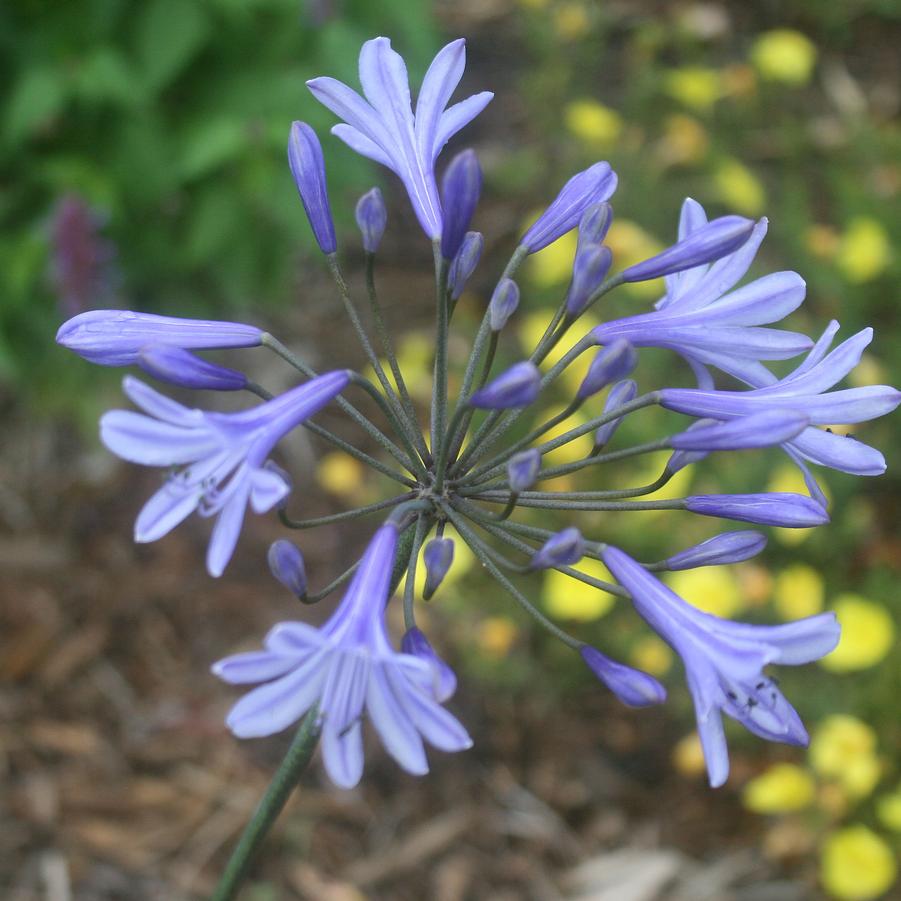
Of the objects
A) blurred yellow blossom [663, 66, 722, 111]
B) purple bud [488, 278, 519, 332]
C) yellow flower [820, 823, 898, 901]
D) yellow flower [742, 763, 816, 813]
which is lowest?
yellow flower [820, 823, 898, 901]

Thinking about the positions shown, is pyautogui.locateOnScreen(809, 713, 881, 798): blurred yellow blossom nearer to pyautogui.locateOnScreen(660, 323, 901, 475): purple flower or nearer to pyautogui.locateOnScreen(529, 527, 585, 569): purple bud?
pyautogui.locateOnScreen(660, 323, 901, 475): purple flower

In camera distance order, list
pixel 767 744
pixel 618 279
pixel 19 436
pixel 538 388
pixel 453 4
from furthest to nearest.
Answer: pixel 453 4 → pixel 19 436 → pixel 767 744 → pixel 618 279 → pixel 538 388

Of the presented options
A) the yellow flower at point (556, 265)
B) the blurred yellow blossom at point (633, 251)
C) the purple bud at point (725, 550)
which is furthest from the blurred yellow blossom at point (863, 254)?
the purple bud at point (725, 550)

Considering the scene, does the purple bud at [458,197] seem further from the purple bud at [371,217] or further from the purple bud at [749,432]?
the purple bud at [749,432]

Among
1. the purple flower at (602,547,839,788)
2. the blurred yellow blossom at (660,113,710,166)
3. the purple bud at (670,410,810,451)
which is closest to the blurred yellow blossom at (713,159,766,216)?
the blurred yellow blossom at (660,113,710,166)

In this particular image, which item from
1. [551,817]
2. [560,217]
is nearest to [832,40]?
[551,817]

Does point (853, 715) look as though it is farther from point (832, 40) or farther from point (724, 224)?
point (832, 40)

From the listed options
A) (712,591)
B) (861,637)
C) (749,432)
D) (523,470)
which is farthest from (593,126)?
(523,470)

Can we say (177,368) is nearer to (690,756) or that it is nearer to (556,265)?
(690,756)
